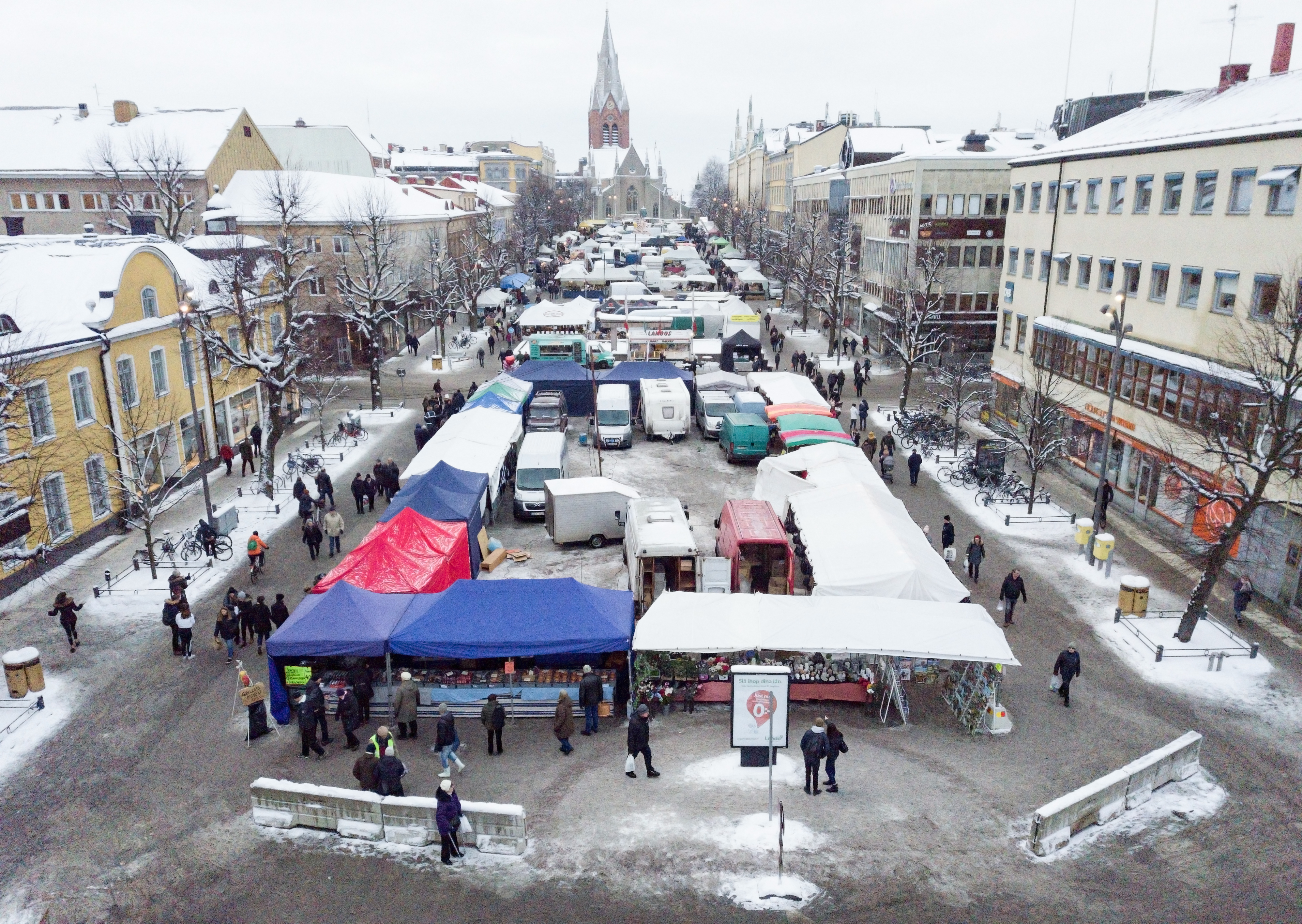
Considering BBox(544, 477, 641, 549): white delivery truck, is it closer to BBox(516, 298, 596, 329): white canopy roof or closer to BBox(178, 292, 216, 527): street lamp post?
BBox(178, 292, 216, 527): street lamp post

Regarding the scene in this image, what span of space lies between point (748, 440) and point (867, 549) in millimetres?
12008

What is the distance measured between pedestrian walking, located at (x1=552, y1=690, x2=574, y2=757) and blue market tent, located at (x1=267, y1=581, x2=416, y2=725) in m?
3.15

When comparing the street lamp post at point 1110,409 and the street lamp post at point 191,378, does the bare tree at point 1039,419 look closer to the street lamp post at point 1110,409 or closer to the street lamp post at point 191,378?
the street lamp post at point 1110,409

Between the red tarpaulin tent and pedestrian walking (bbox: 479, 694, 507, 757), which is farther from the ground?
the red tarpaulin tent

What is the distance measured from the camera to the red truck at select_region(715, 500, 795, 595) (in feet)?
60.0

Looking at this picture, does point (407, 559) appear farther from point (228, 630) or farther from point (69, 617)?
point (69, 617)

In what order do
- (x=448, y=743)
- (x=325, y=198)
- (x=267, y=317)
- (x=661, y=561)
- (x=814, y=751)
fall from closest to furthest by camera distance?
(x=814, y=751)
(x=448, y=743)
(x=661, y=561)
(x=267, y=317)
(x=325, y=198)

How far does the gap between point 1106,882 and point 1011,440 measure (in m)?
16.8

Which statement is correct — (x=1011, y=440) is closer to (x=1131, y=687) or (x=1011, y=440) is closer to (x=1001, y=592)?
(x=1001, y=592)

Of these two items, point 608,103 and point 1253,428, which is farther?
point 608,103

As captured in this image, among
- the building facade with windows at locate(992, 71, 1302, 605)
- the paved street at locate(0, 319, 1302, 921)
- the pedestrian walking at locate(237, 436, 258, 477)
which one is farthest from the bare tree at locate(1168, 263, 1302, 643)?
the pedestrian walking at locate(237, 436, 258, 477)

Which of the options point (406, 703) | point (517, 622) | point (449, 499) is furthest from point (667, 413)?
point (406, 703)

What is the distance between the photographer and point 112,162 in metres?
48.1

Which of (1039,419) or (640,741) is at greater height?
(1039,419)
